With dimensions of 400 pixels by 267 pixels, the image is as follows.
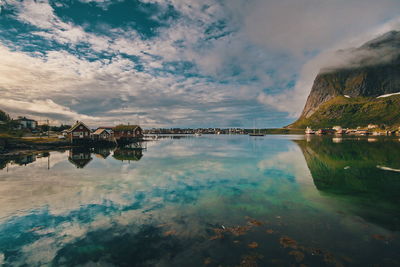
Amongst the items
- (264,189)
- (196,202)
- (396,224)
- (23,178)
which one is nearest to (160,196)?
(196,202)

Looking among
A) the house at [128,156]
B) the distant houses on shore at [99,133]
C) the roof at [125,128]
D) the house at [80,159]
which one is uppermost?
the roof at [125,128]

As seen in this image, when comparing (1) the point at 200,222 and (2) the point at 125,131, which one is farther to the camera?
(2) the point at 125,131

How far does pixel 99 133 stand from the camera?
290ft

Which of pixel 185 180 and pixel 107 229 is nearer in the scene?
pixel 107 229

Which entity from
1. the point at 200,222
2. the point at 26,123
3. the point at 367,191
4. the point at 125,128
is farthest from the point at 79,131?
the point at 26,123

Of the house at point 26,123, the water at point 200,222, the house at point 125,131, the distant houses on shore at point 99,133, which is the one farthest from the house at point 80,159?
A: the house at point 26,123

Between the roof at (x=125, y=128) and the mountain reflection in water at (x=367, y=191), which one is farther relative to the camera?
the roof at (x=125, y=128)

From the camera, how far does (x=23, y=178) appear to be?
23.7 m

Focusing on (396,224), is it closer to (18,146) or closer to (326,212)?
(326,212)

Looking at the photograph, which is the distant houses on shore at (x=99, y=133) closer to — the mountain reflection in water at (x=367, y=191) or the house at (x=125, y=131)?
the house at (x=125, y=131)

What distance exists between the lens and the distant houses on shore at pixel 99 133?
71188 mm

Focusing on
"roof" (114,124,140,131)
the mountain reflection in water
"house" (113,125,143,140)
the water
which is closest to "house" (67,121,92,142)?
"house" (113,125,143,140)

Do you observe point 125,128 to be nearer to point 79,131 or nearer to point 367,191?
point 79,131

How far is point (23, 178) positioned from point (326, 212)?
32.9 m
